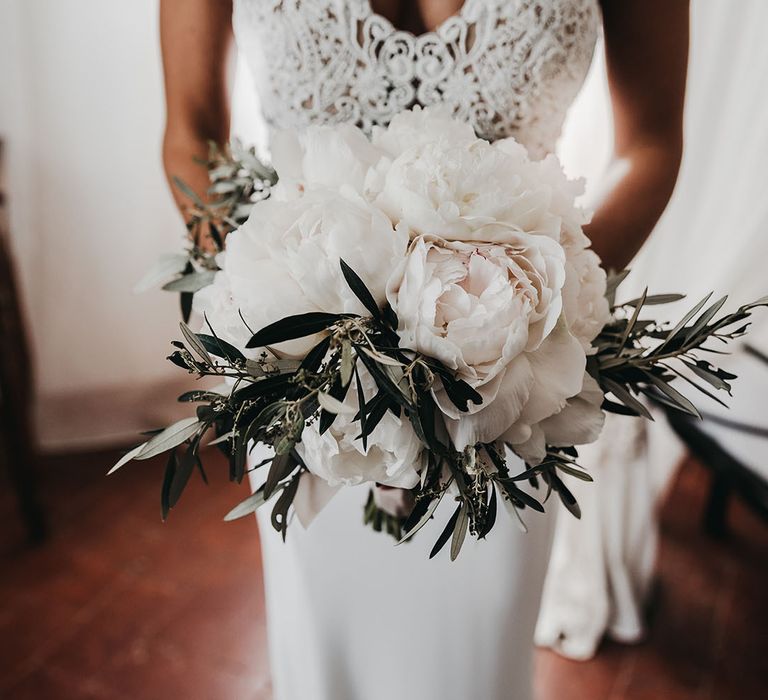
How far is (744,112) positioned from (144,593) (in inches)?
70.5

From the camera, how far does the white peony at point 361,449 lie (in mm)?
507

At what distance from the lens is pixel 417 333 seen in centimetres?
48

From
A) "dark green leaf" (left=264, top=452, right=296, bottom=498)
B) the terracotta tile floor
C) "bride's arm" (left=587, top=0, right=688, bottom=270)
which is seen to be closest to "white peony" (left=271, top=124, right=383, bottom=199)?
"dark green leaf" (left=264, top=452, right=296, bottom=498)

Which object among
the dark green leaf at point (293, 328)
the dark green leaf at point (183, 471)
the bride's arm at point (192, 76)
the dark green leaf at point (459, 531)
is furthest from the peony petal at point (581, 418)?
the bride's arm at point (192, 76)

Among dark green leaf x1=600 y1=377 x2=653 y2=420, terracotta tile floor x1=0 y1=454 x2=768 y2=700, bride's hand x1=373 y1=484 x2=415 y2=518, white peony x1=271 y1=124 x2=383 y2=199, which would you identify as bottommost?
terracotta tile floor x1=0 y1=454 x2=768 y2=700

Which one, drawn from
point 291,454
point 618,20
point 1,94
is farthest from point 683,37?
point 1,94

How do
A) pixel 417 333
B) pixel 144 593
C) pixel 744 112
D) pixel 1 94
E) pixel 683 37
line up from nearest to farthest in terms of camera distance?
1. pixel 417 333
2. pixel 683 37
3. pixel 744 112
4. pixel 144 593
5. pixel 1 94

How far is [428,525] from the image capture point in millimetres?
926

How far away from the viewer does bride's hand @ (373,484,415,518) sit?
2.50ft

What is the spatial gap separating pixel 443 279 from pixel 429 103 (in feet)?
1.91

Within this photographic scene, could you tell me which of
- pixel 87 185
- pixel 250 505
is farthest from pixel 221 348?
pixel 87 185

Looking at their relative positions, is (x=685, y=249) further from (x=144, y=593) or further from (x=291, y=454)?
(x=144, y=593)

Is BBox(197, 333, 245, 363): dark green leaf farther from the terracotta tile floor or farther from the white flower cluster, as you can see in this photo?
the terracotta tile floor

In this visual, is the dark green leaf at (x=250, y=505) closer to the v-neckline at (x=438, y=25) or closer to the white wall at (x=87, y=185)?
the v-neckline at (x=438, y=25)
